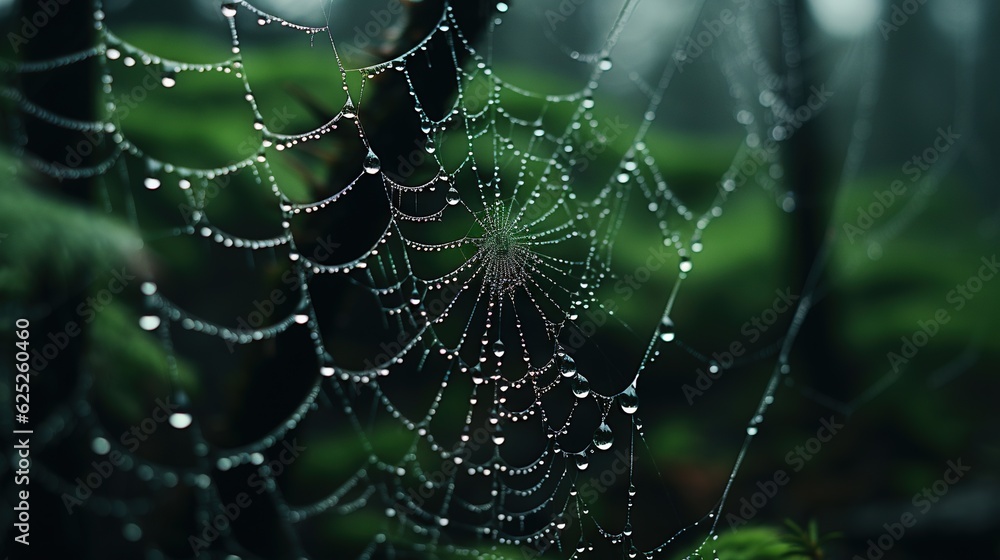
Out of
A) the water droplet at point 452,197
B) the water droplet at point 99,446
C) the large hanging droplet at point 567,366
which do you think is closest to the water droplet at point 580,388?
the large hanging droplet at point 567,366

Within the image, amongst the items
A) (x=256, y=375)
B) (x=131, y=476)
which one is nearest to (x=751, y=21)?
(x=256, y=375)

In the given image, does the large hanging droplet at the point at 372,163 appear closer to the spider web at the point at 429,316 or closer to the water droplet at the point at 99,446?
the spider web at the point at 429,316

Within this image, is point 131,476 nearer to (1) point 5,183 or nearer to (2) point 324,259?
(1) point 5,183

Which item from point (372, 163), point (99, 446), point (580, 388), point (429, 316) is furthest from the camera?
point (99, 446)

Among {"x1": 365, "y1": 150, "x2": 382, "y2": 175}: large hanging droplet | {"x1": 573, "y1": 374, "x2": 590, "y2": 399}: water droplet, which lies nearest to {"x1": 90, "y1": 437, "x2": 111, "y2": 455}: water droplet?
{"x1": 365, "y1": 150, "x2": 382, "y2": 175}: large hanging droplet

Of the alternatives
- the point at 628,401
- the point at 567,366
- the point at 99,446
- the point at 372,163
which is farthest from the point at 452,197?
the point at 99,446

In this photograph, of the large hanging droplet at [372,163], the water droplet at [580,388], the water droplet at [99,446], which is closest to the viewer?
the large hanging droplet at [372,163]

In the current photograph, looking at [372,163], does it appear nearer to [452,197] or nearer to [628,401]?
[452,197]
